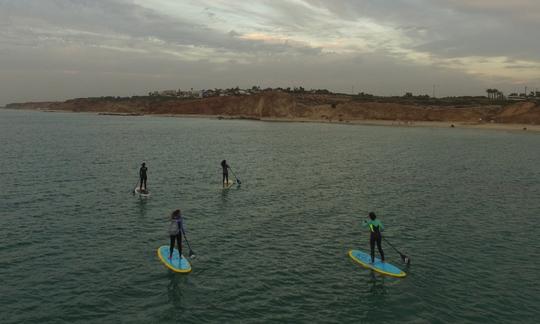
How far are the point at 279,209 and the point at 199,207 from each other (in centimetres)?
496

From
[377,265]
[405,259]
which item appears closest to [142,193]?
[377,265]

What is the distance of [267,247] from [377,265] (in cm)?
493

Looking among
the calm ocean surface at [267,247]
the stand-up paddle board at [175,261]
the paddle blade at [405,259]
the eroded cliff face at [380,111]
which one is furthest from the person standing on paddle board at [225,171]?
the eroded cliff face at [380,111]

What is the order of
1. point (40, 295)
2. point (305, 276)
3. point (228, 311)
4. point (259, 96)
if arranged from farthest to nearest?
point (259, 96), point (305, 276), point (40, 295), point (228, 311)

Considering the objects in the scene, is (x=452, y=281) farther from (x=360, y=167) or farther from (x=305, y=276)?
(x=360, y=167)

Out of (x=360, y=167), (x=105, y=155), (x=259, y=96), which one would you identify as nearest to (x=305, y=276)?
(x=360, y=167)

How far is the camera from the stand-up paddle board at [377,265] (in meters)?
16.7

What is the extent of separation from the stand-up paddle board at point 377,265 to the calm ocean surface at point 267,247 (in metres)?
0.35

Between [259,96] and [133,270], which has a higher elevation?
[259,96]

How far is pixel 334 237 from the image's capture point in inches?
842

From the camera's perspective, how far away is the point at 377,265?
17.3 metres

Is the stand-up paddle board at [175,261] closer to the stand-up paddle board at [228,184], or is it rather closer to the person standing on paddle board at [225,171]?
the stand-up paddle board at [228,184]

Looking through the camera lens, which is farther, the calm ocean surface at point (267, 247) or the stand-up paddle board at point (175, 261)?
the stand-up paddle board at point (175, 261)

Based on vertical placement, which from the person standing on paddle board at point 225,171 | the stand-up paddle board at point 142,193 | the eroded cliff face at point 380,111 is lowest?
the stand-up paddle board at point 142,193
